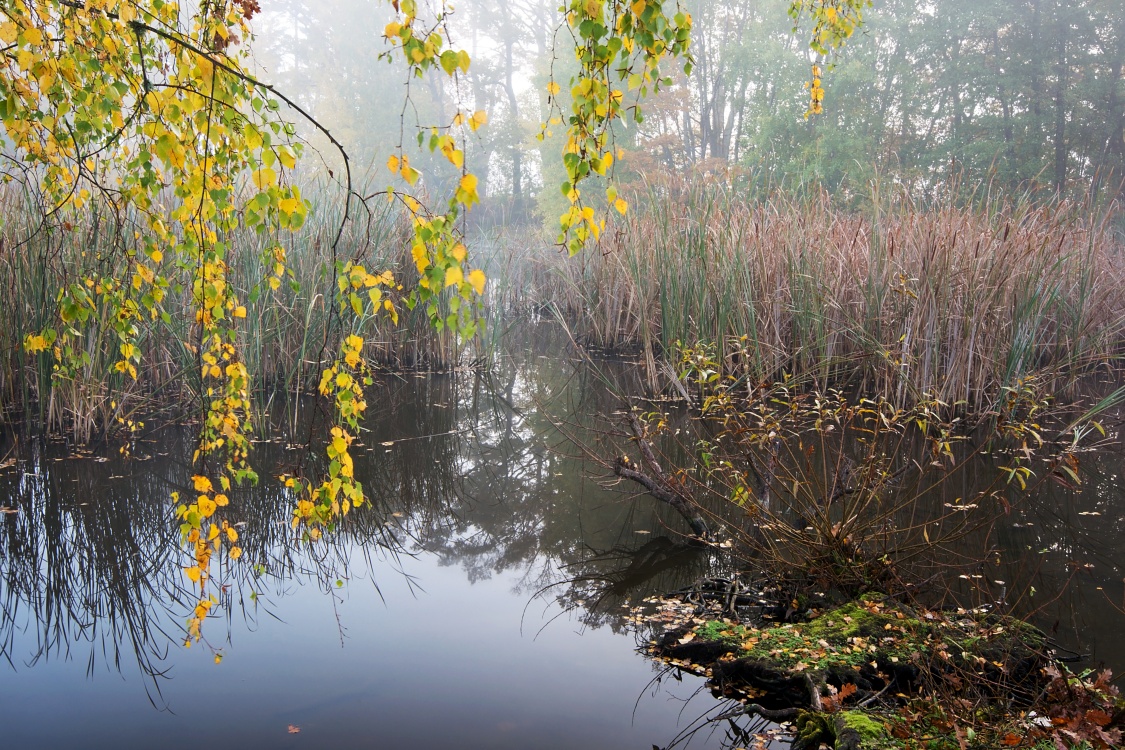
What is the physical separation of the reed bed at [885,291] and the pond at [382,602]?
0.92 m

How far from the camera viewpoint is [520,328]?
10.8 m

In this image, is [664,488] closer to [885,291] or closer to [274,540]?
[274,540]

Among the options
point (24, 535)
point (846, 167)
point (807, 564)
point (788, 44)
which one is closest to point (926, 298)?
point (807, 564)

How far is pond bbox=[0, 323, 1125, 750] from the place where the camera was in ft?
6.73

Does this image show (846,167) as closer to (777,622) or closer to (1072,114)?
(1072,114)

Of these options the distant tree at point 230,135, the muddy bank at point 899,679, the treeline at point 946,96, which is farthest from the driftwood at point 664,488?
the treeline at point 946,96

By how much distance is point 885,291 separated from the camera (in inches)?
197

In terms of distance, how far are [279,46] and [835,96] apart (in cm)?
2772

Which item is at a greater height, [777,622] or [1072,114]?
[1072,114]

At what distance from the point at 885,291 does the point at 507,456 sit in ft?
8.33

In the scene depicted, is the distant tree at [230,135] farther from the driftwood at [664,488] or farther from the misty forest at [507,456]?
the driftwood at [664,488]

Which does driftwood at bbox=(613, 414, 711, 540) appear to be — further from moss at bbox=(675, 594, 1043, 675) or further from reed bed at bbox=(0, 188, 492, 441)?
reed bed at bbox=(0, 188, 492, 441)

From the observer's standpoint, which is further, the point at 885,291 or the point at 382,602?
the point at 885,291

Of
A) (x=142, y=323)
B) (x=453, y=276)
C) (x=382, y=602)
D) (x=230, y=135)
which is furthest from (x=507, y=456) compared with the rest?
(x=453, y=276)
